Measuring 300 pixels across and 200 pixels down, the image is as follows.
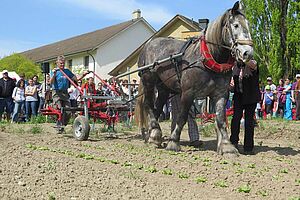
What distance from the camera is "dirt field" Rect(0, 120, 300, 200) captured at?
190 inches

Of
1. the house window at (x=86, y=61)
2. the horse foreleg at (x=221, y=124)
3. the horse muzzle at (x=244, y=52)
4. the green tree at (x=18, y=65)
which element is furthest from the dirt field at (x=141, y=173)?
the house window at (x=86, y=61)

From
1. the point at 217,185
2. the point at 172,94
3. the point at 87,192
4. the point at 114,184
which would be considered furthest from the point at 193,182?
the point at 172,94

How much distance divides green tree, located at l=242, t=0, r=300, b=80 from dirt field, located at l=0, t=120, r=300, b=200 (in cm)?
1833

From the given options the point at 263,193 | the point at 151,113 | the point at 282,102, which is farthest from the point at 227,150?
the point at 282,102

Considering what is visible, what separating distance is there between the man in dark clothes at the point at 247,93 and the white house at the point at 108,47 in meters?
32.2

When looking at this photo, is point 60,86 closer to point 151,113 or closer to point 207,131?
point 151,113

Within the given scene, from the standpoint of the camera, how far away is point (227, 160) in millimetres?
6926

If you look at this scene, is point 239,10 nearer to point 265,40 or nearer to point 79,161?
point 79,161

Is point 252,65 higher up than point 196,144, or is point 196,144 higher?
point 252,65

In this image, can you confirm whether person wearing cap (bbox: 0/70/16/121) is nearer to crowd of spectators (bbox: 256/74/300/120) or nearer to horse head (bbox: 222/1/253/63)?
crowd of spectators (bbox: 256/74/300/120)

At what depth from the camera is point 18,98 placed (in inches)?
629

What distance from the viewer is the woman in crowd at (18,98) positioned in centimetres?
1596

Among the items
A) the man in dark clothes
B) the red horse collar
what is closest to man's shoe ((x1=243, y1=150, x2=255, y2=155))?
the man in dark clothes

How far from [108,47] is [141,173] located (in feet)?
124
